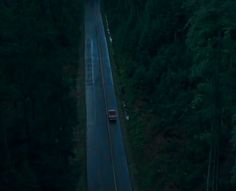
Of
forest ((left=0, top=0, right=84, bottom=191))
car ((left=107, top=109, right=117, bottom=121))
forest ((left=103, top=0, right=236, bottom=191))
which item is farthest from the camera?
car ((left=107, top=109, right=117, bottom=121))

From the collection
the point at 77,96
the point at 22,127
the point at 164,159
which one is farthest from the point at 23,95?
the point at 77,96

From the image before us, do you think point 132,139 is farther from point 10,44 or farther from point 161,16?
point 10,44

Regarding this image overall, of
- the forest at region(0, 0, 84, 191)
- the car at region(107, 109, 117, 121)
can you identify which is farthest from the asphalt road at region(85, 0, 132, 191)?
the forest at region(0, 0, 84, 191)

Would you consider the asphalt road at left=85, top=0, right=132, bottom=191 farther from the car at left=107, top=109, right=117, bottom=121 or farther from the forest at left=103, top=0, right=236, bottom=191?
the forest at left=103, top=0, right=236, bottom=191

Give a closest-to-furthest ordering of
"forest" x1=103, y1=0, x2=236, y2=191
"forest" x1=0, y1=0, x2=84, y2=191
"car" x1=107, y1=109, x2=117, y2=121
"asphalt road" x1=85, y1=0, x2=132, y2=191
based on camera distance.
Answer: "forest" x1=0, y1=0, x2=84, y2=191, "forest" x1=103, y1=0, x2=236, y2=191, "asphalt road" x1=85, y1=0, x2=132, y2=191, "car" x1=107, y1=109, x2=117, y2=121

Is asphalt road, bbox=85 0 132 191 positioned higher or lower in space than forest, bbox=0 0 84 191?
lower

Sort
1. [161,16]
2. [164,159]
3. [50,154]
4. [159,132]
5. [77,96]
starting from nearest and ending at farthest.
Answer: [50,154] < [164,159] < [159,132] < [161,16] < [77,96]

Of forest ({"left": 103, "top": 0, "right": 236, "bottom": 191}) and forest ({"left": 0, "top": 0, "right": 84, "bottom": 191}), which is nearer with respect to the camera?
forest ({"left": 0, "top": 0, "right": 84, "bottom": 191})
